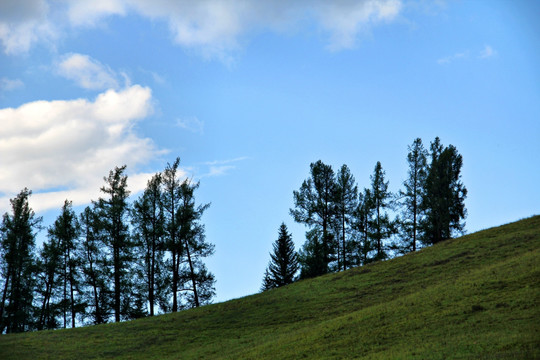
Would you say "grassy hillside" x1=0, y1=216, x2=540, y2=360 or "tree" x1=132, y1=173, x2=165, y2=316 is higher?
"tree" x1=132, y1=173, x2=165, y2=316

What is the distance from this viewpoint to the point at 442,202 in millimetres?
57938

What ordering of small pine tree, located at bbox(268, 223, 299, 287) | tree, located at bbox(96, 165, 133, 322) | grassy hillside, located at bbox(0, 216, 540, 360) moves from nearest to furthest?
grassy hillside, located at bbox(0, 216, 540, 360) < tree, located at bbox(96, 165, 133, 322) < small pine tree, located at bbox(268, 223, 299, 287)

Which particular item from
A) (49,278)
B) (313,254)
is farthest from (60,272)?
(313,254)

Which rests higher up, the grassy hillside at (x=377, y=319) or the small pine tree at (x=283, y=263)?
the small pine tree at (x=283, y=263)

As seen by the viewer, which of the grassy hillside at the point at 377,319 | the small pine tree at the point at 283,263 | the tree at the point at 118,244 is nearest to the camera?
the grassy hillside at the point at 377,319

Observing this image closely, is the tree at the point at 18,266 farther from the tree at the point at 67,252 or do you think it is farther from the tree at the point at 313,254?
the tree at the point at 313,254

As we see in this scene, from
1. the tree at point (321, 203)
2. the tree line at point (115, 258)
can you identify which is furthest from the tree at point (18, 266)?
the tree at point (321, 203)

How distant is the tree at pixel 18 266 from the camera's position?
5228cm

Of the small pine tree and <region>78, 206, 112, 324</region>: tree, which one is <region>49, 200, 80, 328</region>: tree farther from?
the small pine tree

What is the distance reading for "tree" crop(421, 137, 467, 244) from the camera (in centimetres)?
5806

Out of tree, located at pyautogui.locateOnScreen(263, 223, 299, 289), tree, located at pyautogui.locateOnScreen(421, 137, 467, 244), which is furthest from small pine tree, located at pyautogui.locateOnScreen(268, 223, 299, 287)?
tree, located at pyautogui.locateOnScreen(421, 137, 467, 244)

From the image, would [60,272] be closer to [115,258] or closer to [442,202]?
[115,258]

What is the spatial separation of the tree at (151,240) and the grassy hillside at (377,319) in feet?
26.0

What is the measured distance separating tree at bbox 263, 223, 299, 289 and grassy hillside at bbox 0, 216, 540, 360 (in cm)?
2512
